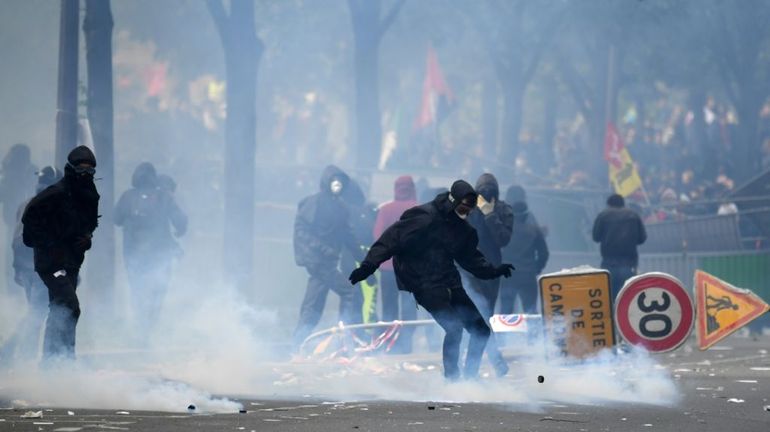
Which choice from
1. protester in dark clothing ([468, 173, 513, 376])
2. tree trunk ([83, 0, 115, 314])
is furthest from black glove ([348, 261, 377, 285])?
tree trunk ([83, 0, 115, 314])

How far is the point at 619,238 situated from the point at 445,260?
644 centimetres

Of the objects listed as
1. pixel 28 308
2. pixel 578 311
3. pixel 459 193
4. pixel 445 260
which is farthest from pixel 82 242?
pixel 578 311

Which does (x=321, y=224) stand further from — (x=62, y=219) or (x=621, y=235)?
(x=62, y=219)

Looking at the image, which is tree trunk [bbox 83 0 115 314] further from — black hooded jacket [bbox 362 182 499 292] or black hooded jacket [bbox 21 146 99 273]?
black hooded jacket [bbox 362 182 499 292]

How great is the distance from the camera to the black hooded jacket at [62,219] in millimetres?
11984

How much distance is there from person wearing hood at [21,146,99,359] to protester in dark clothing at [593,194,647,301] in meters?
7.83

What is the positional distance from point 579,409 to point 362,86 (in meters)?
23.5

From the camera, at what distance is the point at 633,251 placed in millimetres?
18547

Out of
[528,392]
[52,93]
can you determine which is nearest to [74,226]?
[528,392]

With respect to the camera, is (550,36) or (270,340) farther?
(550,36)

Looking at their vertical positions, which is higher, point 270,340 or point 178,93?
point 178,93

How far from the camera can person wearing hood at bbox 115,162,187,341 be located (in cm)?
1794

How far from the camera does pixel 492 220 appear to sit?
15.4 metres

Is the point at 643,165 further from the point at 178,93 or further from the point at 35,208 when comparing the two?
the point at 35,208
